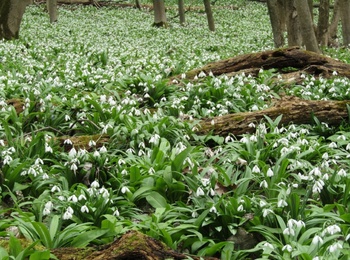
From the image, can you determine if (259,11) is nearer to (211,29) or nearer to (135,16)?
(135,16)

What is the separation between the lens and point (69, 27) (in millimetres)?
22031

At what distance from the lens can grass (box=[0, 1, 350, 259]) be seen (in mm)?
3835

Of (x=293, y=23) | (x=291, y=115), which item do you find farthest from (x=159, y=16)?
(x=291, y=115)

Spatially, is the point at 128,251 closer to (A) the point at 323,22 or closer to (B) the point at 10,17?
(B) the point at 10,17

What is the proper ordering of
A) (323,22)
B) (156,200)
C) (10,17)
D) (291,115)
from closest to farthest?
(156,200) < (291,115) < (10,17) < (323,22)

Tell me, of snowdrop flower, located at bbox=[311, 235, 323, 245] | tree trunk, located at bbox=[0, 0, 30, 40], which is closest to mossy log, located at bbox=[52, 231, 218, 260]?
snowdrop flower, located at bbox=[311, 235, 323, 245]

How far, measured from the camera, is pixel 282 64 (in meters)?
9.76

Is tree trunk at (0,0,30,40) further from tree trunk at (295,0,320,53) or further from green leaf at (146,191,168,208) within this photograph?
green leaf at (146,191,168,208)

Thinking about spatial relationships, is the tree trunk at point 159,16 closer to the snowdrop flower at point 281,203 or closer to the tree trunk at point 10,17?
the tree trunk at point 10,17

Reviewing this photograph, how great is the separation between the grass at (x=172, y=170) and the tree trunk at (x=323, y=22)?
795 cm

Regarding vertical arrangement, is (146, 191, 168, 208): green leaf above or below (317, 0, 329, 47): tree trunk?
below

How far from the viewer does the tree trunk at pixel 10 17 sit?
15.8m

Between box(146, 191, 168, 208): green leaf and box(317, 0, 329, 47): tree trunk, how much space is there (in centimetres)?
1366

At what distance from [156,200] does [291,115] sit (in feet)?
9.62
